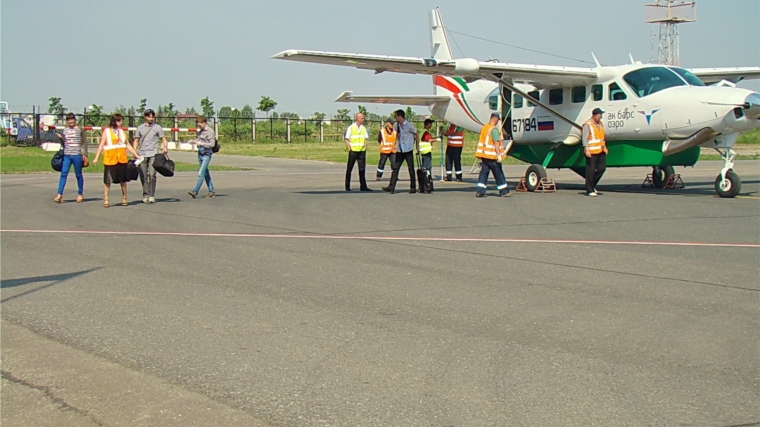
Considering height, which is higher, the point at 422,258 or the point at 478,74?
the point at 478,74

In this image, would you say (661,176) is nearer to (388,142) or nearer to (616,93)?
(616,93)

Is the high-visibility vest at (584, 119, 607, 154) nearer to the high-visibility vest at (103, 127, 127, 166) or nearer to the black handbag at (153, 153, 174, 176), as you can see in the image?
the black handbag at (153, 153, 174, 176)

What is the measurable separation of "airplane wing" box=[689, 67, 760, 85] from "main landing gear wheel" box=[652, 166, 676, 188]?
264cm

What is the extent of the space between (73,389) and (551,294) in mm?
4004

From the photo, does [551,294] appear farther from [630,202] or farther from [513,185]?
[513,185]

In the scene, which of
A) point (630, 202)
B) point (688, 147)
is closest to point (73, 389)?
point (630, 202)

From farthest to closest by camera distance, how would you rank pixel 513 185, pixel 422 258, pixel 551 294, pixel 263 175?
pixel 263 175
pixel 513 185
pixel 422 258
pixel 551 294

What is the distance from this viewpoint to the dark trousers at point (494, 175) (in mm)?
16163

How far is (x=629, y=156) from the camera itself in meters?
16.9

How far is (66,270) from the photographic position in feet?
26.7

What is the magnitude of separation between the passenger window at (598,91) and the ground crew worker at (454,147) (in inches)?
199

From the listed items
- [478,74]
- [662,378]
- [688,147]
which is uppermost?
[478,74]

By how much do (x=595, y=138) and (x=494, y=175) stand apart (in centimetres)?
223

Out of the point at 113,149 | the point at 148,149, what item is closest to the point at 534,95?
the point at 148,149
